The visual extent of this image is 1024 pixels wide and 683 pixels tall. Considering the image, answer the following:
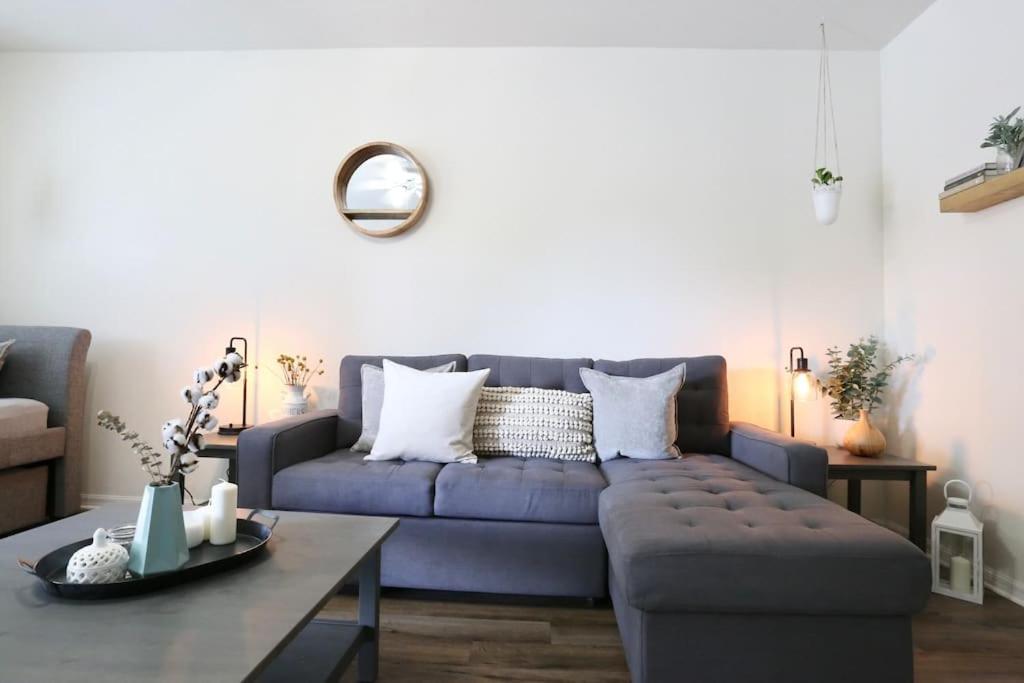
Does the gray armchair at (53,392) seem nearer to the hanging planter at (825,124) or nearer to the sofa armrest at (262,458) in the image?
the sofa armrest at (262,458)

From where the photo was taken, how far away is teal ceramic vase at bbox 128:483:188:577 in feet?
3.70

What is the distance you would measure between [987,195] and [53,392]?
4.32 m

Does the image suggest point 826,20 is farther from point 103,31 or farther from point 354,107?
point 103,31

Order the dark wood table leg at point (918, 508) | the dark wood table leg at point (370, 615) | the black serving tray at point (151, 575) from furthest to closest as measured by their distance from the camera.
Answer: the dark wood table leg at point (918, 508)
the dark wood table leg at point (370, 615)
the black serving tray at point (151, 575)

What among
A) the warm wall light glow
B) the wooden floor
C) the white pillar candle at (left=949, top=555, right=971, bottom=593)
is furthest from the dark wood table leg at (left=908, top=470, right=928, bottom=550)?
the warm wall light glow

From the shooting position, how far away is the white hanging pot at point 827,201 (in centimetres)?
268

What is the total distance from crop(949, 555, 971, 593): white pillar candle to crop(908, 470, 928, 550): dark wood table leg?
0.38 ft

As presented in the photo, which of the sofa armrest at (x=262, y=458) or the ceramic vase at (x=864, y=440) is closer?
the sofa armrest at (x=262, y=458)

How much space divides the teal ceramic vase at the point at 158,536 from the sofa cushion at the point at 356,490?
2.92ft

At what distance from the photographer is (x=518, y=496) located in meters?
2.02

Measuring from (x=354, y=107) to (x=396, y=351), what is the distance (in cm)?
138

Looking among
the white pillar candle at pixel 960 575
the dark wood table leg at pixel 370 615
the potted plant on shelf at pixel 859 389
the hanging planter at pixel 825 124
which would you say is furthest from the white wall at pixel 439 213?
the dark wood table leg at pixel 370 615

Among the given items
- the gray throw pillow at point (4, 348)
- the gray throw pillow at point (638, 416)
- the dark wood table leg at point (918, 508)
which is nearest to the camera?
the dark wood table leg at point (918, 508)

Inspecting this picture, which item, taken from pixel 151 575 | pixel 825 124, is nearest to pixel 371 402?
pixel 151 575
